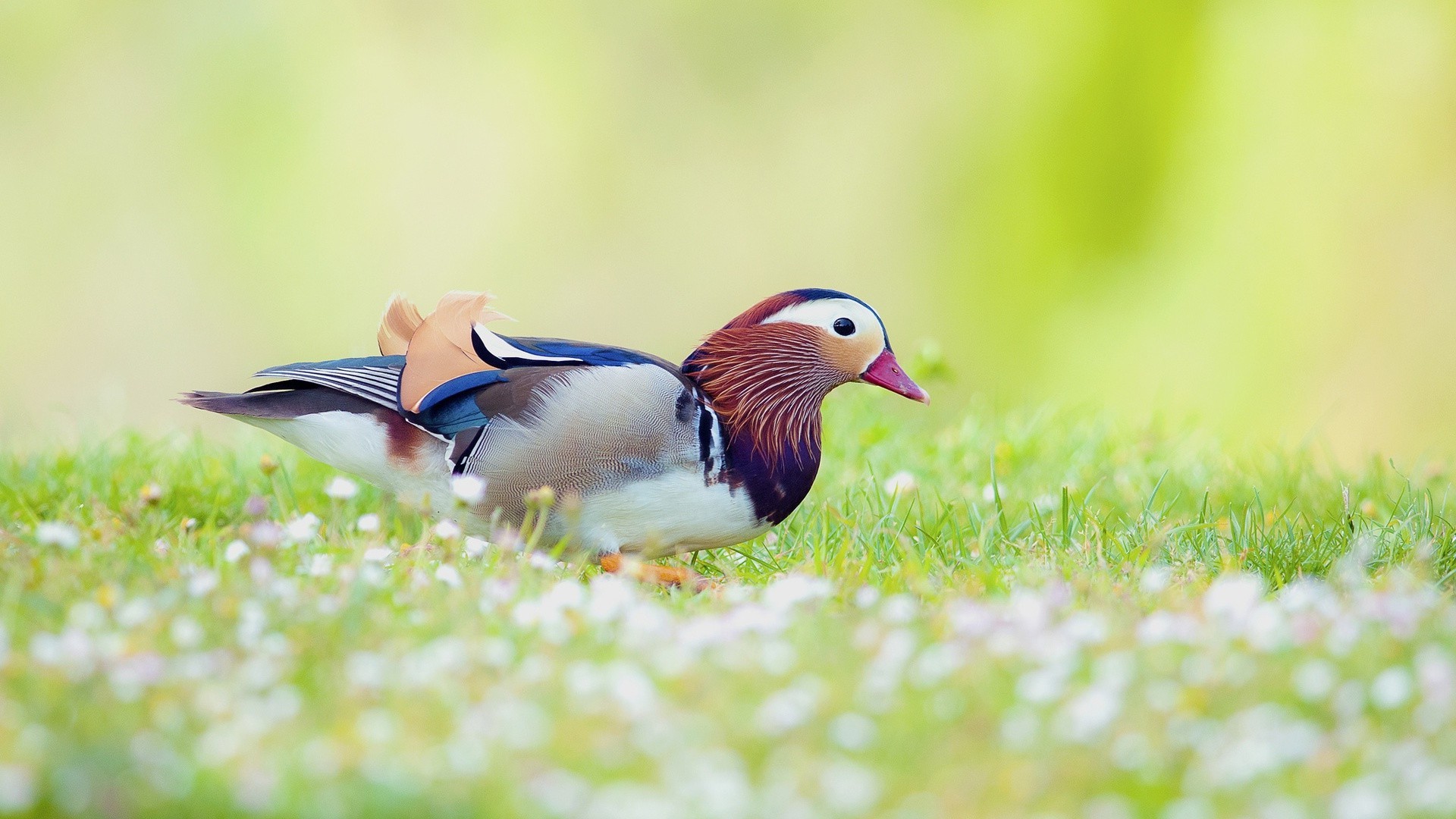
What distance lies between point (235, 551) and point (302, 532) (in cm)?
14

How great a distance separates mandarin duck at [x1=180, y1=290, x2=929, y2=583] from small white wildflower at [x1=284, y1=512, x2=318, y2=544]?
0.28 metres

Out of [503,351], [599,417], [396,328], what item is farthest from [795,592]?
[396,328]

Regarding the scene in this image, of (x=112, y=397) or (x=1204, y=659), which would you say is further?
(x=112, y=397)

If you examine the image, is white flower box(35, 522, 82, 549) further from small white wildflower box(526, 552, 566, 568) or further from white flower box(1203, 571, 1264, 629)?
white flower box(1203, 571, 1264, 629)

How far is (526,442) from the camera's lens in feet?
11.2

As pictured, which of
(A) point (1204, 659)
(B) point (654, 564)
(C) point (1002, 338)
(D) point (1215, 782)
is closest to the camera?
(D) point (1215, 782)

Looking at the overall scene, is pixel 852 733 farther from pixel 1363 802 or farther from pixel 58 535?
pixel 58 535

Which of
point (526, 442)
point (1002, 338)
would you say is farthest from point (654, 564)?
point (1002, 338)

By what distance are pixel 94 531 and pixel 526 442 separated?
99 centimetres

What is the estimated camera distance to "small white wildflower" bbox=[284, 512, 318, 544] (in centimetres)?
290

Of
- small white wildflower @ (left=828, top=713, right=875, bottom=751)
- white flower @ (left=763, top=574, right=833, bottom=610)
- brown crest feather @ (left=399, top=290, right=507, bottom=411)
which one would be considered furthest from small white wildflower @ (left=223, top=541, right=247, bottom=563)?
small white wildflower @ (left=828, top=713, right=875, bottom=751)

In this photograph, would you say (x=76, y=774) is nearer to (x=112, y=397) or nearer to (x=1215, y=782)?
(x=1215, y=782)

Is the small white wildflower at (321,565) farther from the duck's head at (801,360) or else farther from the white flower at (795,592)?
the duck's head at (801,360)

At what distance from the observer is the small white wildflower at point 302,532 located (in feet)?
9.52
